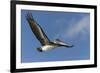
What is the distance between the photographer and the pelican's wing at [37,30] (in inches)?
63.4

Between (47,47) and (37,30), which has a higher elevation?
(37,30)

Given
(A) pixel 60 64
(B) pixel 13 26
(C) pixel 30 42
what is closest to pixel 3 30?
(B) pixel 13 26

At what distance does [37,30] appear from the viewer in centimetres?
164

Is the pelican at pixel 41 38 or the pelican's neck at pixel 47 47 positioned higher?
the pelican at pixel 41 38

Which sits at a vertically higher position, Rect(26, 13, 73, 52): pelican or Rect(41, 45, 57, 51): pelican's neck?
Rect(26, 13, 73, 52): pelican

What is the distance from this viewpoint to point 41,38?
1.65m

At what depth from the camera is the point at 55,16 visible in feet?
5.50

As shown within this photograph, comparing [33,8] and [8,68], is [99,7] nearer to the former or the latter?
[33,8]

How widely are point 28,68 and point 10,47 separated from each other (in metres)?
0.20

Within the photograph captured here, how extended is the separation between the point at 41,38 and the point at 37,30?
7cm

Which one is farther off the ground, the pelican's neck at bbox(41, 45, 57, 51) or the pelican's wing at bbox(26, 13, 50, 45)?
the pelican's wing at bbox(26, 13, 50, 45)

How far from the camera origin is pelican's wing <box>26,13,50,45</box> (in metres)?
1.61

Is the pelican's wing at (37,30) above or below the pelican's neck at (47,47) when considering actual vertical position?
above

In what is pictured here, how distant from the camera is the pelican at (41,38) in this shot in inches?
63.6
